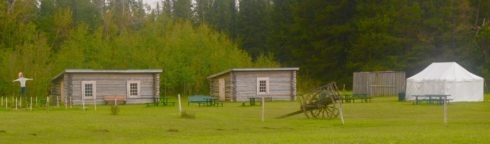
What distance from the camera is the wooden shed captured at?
6269 cm

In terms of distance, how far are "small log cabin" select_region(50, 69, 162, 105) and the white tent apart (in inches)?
651

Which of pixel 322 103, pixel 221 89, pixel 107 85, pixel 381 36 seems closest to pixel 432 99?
pixel 322 103

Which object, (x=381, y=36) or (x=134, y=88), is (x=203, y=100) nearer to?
(x=134, y=88)

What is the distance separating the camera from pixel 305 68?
8531cm

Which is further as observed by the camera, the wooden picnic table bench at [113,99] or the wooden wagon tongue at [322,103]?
the wooden picnic table bench at [113,99]

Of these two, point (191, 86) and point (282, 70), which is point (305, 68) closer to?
point (191, 86)

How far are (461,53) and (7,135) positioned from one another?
63153 mm

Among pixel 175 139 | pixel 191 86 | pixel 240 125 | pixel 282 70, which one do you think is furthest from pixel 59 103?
pixel 175 139

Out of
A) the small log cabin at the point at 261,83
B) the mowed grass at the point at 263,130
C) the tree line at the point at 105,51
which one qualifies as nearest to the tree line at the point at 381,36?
the tree line at the point at 105,51

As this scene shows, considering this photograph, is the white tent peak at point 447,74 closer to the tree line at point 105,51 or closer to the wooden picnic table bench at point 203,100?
the wooden picnic table bench at point 203,100

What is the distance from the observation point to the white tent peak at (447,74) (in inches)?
1971

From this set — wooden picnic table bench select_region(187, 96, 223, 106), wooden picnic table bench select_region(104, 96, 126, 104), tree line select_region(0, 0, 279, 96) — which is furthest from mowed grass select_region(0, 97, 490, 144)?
tree line select_region(0, 0, 279, 96)

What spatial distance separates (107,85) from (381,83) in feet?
69.2

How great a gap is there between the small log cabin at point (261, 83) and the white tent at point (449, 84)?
9.54m
